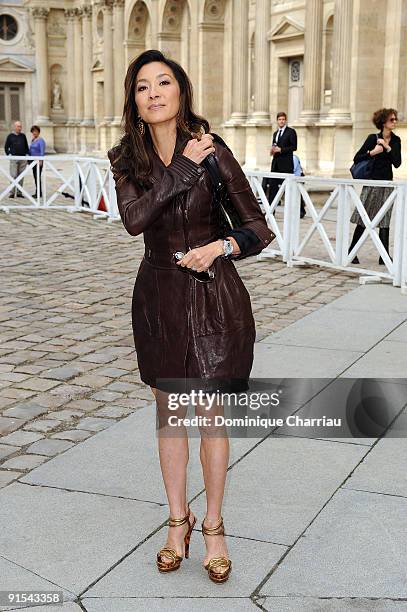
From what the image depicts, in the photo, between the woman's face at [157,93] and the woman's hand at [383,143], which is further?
the woman's hand at [383,143]

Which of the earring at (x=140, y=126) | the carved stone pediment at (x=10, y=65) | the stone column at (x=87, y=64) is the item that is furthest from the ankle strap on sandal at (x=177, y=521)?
the carved stone pediment at (x=10, y=65)

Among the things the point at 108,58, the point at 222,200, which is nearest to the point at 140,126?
the point at 222,200

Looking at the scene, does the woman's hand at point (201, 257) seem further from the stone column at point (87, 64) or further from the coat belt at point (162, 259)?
the stone column at point (87, 64)

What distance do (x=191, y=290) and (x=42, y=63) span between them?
43.3 meters

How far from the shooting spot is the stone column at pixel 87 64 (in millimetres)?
40781

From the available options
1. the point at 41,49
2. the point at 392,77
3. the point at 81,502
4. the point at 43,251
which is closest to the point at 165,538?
the point at 81,502

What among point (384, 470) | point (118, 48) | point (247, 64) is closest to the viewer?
point (384, 470)

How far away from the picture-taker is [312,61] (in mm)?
20984

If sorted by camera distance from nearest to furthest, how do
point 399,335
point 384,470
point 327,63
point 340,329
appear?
point 384,470, point 399,335, point 340,329, point 327,63

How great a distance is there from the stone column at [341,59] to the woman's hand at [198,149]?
17200 mm

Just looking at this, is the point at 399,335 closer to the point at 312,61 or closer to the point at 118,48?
the point at 312,61

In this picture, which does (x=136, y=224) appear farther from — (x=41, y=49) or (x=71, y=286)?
(x=41, y=49)

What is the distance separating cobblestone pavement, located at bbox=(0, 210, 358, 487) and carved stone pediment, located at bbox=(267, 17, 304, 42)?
11450 millimetres

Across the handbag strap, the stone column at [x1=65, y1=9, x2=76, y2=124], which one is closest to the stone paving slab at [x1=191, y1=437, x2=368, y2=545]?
the handbag strap
